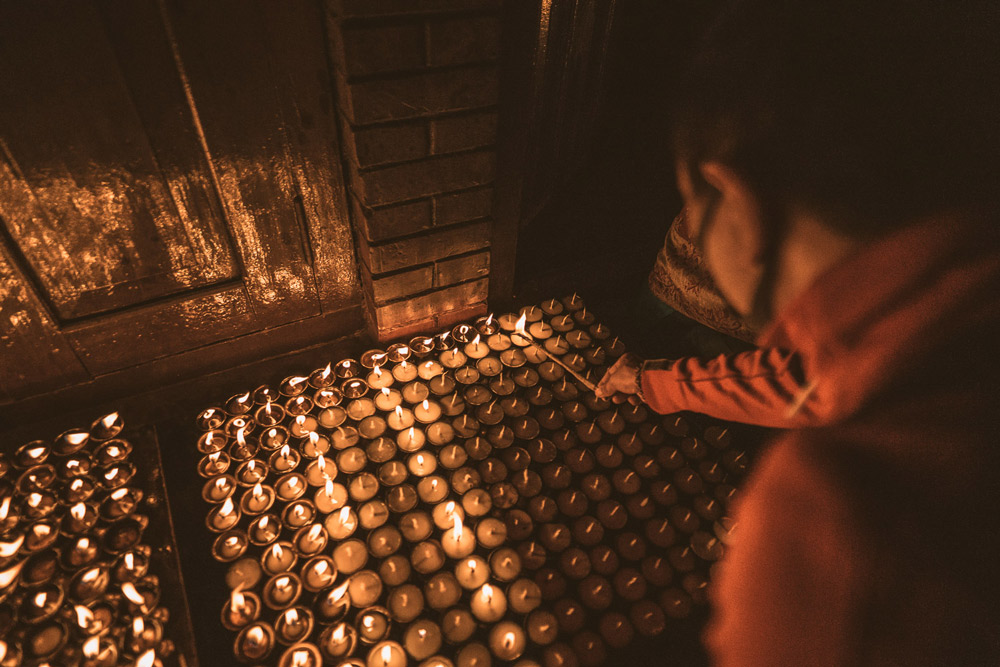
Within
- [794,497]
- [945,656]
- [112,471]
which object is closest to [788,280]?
[794,497]

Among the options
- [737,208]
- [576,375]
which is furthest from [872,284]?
[576,375]

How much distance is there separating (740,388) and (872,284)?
2.63 feet

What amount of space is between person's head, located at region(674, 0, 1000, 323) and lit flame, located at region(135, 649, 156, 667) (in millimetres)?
2141

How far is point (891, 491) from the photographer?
0.75 meters

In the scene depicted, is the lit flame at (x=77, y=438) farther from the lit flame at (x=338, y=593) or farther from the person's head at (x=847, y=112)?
the person's head at (x=847, y=112)

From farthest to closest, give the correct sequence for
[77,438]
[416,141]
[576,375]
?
[576,375], [77,438], [416,141]

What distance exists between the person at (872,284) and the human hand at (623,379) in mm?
1037

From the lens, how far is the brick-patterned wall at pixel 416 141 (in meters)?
1.54

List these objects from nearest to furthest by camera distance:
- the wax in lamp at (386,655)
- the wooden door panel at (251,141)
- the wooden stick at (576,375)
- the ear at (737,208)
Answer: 1. the ear at (737,208)
2. the wooden door panel at (251,141)
3. the wax in lamp at (386,655)
4. the wooden stick at (576,375)

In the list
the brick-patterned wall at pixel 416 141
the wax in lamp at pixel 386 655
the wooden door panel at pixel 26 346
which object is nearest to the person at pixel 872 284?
the brick-patterned wall at pixel 416 141

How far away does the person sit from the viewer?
71cm

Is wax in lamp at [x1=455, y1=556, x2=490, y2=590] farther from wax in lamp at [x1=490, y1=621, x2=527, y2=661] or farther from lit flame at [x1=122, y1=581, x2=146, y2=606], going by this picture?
lit flame at [x1=122, y1=581, x2=146, y2=606]

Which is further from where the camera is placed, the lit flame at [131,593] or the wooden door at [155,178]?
the lit flame at [131,593]

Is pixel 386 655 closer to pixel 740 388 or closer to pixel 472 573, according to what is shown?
pixel 472 573
